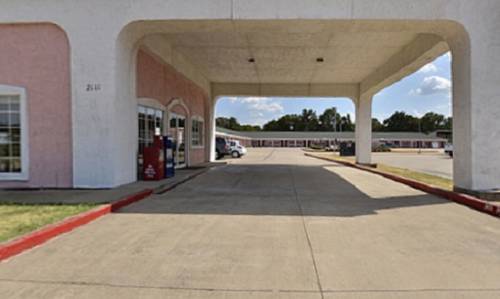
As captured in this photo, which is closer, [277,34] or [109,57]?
[109,57]

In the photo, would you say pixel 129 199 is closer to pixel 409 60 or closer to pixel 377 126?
pixel 409 60

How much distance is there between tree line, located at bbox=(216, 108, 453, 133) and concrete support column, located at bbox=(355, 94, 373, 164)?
4011 inches

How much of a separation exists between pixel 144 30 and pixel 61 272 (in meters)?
8.29

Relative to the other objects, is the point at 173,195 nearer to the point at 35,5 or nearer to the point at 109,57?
the point at 109,57

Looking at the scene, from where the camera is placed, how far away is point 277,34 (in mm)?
14336

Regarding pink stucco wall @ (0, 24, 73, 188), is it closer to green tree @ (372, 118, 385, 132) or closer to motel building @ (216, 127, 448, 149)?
motel building @ (216, 127, 448, 149)

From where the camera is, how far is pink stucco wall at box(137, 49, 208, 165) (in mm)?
14188

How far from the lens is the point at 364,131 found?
25.2 meters

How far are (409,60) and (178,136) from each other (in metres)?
11.0

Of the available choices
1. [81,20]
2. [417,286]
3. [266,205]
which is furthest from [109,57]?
[417,286]

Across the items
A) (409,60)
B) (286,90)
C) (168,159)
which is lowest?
(168,159)

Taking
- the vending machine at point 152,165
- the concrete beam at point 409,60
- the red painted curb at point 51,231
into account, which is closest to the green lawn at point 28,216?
the red painted curb at point 51,231

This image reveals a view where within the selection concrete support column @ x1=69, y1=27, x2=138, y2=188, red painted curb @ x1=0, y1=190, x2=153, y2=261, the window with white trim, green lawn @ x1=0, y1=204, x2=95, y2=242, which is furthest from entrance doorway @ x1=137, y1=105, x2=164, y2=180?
the window with white trim

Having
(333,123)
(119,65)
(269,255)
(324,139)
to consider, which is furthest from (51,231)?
(333,123)
